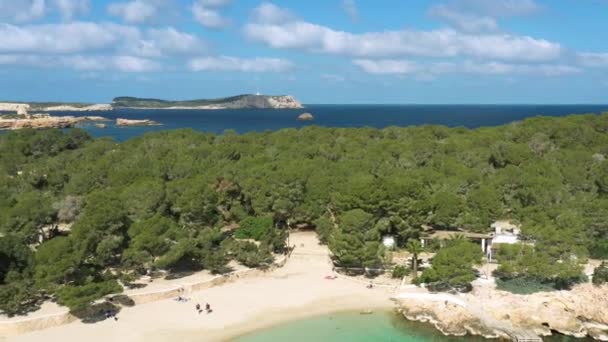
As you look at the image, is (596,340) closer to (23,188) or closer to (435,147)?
(435,147)

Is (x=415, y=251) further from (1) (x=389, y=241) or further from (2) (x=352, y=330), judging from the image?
(2) (x=352, y=330)

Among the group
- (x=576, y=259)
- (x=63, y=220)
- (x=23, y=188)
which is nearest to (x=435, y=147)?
(x=576, y=259)

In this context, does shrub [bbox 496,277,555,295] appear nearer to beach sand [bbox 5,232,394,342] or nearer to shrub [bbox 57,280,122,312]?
beach sand [bbox 5,232,394,342]

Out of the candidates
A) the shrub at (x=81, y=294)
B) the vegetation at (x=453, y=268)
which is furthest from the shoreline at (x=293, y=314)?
the shrub at (x=81, y=294)

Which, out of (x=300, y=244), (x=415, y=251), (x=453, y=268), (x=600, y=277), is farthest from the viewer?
(x=300, y=244)

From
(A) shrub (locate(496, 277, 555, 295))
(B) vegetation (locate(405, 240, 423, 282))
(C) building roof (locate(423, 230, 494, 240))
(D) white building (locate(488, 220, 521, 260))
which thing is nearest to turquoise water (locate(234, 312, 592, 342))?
(A) shrub (locate(496, 277, 555, 295))

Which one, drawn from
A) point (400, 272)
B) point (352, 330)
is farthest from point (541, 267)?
point (352, 330)

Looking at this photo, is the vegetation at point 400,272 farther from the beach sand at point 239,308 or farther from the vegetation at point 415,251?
the beach sand at point 239,308
